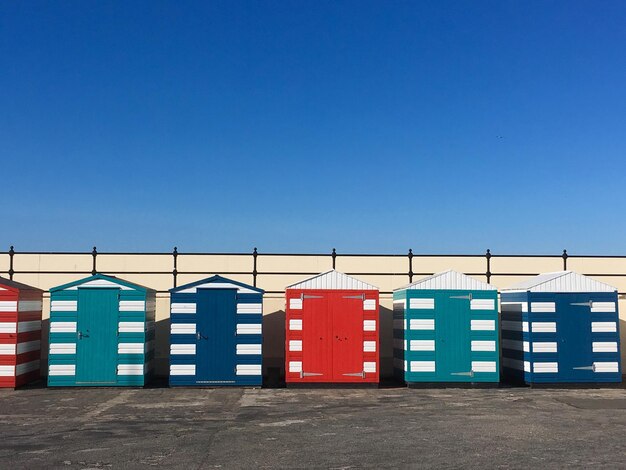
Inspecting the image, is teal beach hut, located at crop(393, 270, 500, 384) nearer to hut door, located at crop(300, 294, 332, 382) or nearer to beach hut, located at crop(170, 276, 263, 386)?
hut door, located at crop(300, 294, 332, 382)

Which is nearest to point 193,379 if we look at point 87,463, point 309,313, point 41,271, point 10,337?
point 309,313

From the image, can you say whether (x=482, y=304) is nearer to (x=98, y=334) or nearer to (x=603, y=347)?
(x=603, y=347)

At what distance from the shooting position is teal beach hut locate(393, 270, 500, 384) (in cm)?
1689

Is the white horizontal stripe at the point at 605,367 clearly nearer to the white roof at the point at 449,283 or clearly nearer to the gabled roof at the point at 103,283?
Result: the white roof at the point at 449,283

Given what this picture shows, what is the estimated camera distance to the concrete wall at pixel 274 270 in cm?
1964

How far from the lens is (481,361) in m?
17.0

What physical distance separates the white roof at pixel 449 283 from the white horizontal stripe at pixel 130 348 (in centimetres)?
710

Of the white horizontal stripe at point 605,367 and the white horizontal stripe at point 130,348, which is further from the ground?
the white horizontal stripe at point 130,348

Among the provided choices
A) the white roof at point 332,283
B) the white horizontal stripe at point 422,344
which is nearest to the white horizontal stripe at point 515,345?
the white horizontal stripe at point 422,344

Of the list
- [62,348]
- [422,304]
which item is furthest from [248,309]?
[62,348]

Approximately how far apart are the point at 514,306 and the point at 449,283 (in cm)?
220

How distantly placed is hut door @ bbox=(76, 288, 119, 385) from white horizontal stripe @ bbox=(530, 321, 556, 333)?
1082 centimetres

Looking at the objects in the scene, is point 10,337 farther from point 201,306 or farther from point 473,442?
point 473,442

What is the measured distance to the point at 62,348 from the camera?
16.5m
